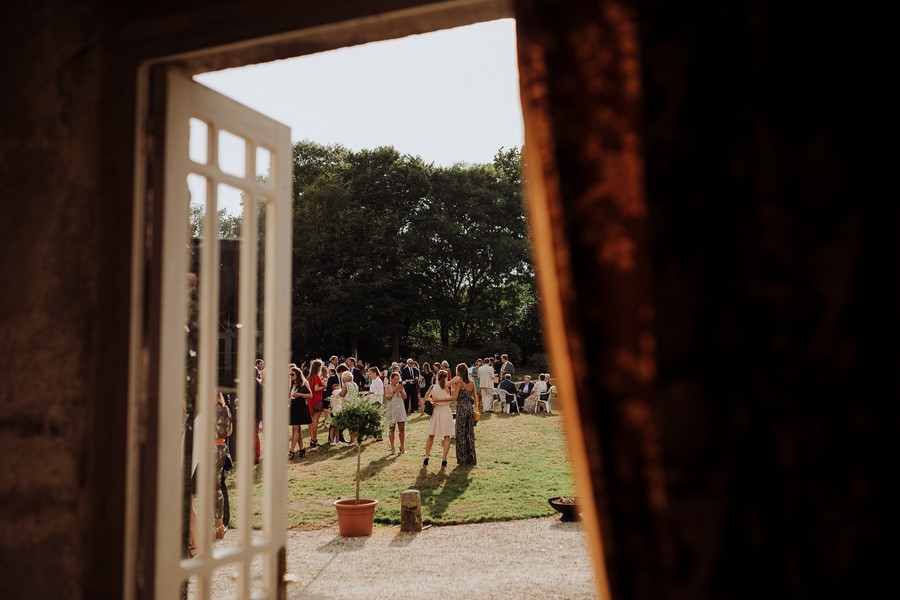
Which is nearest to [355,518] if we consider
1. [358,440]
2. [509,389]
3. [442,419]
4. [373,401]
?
[358,440]

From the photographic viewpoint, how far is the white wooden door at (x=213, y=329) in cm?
209

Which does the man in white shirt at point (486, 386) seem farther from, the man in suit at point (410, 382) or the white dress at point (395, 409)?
the white dress at point (395, 409)

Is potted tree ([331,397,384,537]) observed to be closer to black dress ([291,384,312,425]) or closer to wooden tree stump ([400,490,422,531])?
wooden tree stump ([400,490,422,531])

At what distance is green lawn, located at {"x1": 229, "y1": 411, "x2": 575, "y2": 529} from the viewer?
28.1ft

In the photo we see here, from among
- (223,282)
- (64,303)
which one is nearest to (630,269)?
(64,303)

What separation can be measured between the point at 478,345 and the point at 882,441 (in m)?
35.9

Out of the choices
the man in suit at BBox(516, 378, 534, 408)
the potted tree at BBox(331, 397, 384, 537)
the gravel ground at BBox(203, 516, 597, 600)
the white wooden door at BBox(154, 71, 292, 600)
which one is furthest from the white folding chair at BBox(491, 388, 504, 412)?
the white wooden door at BBox(154, 71, 292, 600)

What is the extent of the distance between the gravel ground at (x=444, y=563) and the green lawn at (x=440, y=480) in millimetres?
509

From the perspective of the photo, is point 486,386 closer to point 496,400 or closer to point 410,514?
point 496,400

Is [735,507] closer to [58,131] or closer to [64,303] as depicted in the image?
[64,303]

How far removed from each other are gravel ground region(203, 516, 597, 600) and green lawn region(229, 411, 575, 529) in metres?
0.51

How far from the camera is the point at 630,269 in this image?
77 centimetres

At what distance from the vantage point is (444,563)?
6543 millimetres

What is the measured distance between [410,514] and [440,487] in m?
2.08
